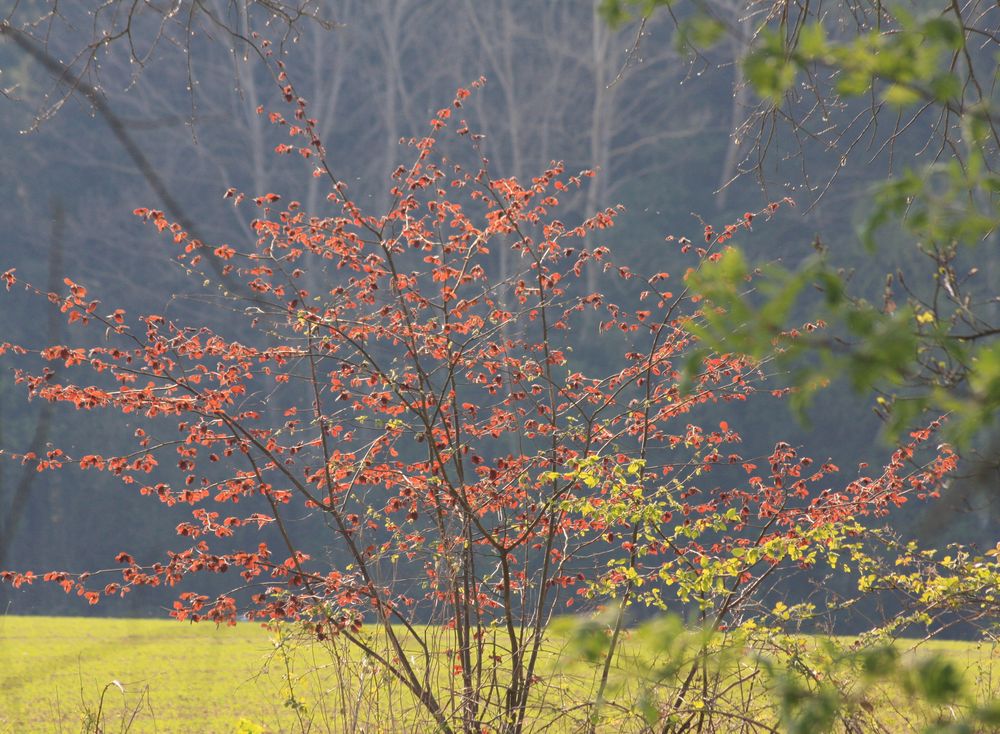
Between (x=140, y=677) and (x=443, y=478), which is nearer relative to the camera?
(x=443, y=478)

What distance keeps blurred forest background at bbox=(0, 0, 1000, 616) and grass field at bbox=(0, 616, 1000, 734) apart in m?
12.6

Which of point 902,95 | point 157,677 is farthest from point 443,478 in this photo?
point 157,677

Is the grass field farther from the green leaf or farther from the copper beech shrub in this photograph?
the green leaf

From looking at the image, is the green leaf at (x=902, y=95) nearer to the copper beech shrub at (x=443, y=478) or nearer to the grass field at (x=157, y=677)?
the copper beech shrub at (x=443, y=478)

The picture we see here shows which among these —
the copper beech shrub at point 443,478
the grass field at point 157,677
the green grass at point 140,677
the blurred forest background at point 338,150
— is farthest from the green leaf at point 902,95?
the blurred forest background at point 338,150

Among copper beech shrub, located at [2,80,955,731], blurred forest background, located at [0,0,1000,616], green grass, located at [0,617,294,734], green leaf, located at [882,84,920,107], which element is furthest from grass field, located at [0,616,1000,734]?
blurred forest background, located at [0,0,1000,616]

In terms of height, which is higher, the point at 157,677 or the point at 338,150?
the point at 338,150

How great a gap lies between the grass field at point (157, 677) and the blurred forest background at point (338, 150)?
1265cm

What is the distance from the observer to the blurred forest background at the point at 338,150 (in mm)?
26453

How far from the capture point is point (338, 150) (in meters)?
29.6

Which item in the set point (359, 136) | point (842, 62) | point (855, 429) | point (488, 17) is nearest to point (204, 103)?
point (359, 136)

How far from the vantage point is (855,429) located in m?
24.3

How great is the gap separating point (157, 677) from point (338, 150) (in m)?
21.3

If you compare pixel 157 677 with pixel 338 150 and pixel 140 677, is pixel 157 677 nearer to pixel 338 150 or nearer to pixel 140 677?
pixel 140 677
